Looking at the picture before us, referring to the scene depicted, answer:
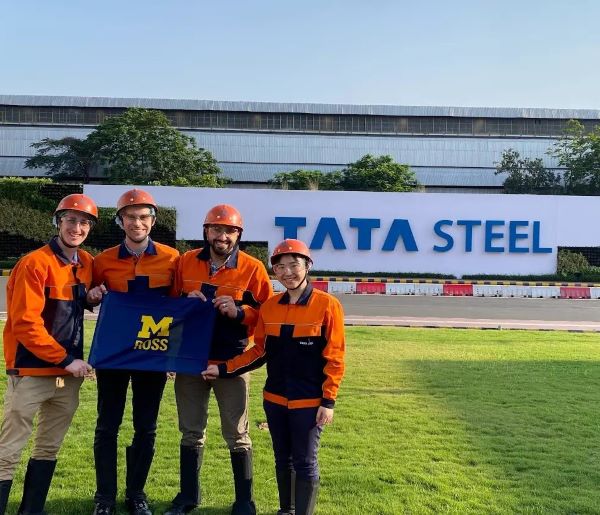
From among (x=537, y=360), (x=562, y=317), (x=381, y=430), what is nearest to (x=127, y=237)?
(x=381, y=430)

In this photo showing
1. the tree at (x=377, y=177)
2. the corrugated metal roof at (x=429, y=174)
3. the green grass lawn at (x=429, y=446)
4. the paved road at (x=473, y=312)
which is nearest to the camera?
the green grass lawn at (x=429, y=446)

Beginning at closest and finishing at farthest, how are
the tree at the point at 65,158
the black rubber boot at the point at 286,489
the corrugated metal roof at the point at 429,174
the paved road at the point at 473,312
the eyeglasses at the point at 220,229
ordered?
1. the black rubber boot at the point at 286,489
2. the eyeglasses at the point at 220,229
3. the paved road at the point at 473,312
4. the tree at the point at 65,158
5. the corrugated metal roof at the point at 429,174

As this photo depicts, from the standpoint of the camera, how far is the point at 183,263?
4145 millimetres

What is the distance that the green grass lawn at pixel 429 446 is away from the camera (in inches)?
170

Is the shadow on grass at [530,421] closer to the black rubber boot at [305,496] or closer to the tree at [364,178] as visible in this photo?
the black rubber boot at [305,496]

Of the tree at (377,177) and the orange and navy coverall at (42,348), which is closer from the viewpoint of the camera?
the orange and navy coverall at (42,348)

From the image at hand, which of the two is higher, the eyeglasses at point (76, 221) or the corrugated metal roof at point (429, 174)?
the corrugated metal roof at point (429, 174)

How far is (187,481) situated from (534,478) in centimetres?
263

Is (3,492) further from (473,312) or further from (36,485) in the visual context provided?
(473,312)

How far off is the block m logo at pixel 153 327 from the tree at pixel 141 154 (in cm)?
3476

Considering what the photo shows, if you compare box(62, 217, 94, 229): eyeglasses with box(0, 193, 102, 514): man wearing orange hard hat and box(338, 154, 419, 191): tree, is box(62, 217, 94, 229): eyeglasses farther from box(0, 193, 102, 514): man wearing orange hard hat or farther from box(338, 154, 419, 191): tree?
box(338, 154, 419, 191): tree

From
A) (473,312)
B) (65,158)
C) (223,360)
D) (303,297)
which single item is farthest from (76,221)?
(65,158)

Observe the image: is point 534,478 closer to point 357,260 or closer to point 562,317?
point 562,317

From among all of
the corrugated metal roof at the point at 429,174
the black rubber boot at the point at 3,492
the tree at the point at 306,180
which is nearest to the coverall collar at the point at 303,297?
the black rubber boot at the point at 3,492
